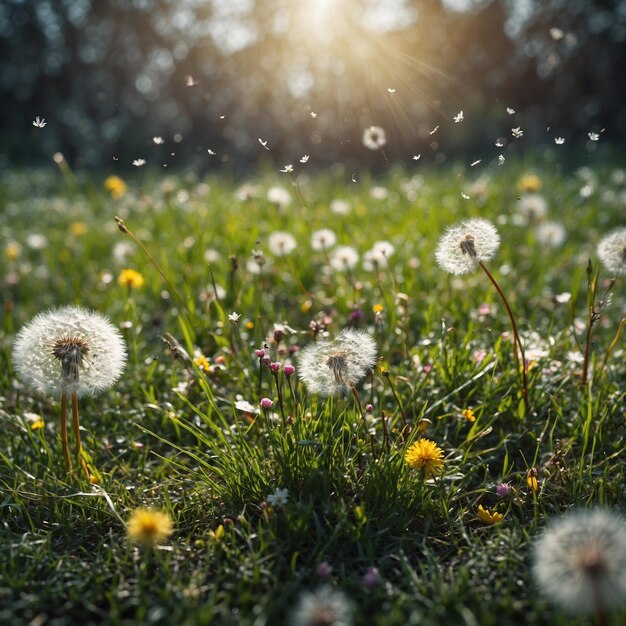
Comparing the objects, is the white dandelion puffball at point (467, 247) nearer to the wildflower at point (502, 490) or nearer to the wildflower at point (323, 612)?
the wildflower at point (502, 490)

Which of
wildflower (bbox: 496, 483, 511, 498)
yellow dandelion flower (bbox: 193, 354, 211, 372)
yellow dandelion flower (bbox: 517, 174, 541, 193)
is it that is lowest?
wildflower (bbox: 496, 483, 511, 498)

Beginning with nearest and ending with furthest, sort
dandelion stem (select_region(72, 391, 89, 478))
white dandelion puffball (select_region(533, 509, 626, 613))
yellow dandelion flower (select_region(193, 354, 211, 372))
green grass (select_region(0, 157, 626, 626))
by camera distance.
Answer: white dandelion puffball (select_region(533, 509, 626, 613)) < green grass (select_region(0, 157, 626, 626)) < dandelion stem (select_region(72, 391, 89, 478)) < yellow dandelion flower (select_region(193, 354, 211, 372))

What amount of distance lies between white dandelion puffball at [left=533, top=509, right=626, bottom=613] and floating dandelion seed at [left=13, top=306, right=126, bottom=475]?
4.31 ft

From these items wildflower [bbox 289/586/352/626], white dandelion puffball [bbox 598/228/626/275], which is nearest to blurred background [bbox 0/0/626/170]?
white dandelion puffball [bbox 598/228/626/275]

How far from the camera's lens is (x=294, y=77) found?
9.22 m

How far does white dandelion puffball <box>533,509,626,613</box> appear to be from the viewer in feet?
4.33

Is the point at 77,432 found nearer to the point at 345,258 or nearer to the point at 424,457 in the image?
the point at 424,457

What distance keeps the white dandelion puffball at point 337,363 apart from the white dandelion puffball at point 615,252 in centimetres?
97

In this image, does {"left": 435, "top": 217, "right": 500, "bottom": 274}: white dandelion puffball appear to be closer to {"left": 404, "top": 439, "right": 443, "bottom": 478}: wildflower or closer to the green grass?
the green grass

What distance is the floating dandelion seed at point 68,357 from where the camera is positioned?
1.92 m

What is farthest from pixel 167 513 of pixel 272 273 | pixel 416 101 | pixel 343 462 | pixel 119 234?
pixel 416 101

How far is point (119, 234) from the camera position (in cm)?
478

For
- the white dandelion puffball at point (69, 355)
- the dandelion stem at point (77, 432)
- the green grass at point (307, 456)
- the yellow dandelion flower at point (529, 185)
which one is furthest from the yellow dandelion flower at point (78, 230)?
the yellow dandelion flower at point (529, 185)

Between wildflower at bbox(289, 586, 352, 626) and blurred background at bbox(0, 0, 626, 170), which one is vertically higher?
blurred background at bbox(0, 0, 626, 170)
